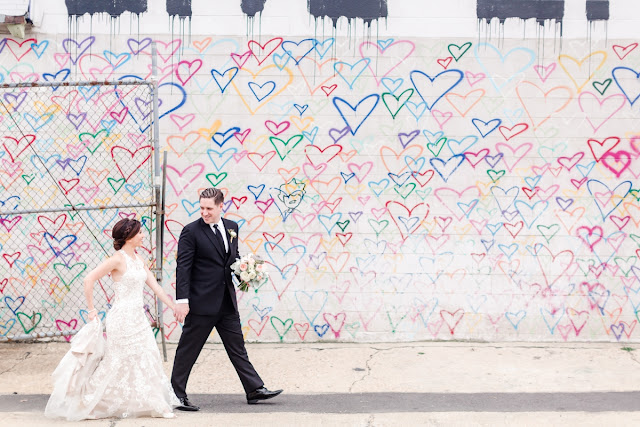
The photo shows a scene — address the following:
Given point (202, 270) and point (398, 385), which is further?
point (398, 385)

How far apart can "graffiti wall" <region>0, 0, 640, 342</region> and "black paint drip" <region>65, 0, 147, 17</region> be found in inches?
0.8

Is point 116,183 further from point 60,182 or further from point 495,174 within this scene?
point 495,174

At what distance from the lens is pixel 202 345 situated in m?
6.06

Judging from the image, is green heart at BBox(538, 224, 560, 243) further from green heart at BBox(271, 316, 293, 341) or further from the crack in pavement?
green heart at BBox(271, 316, 293, 341)

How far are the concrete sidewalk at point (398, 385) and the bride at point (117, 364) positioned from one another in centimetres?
11

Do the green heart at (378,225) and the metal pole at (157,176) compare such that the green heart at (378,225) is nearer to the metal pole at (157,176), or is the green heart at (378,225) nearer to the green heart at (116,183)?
the metal pole at (157,176)

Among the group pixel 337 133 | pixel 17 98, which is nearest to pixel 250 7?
pixel 337 133

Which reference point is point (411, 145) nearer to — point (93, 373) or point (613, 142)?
point (613, 142)

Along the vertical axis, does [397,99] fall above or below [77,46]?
below

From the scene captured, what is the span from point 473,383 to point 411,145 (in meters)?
2.40

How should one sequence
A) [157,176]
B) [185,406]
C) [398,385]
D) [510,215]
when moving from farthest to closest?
[510,215] < [398,385] < [157,176] < [185,406]

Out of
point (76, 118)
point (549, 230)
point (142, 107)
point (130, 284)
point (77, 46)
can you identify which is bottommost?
point (130, 284)

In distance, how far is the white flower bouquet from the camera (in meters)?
6.02

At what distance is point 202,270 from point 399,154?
2.66 m
